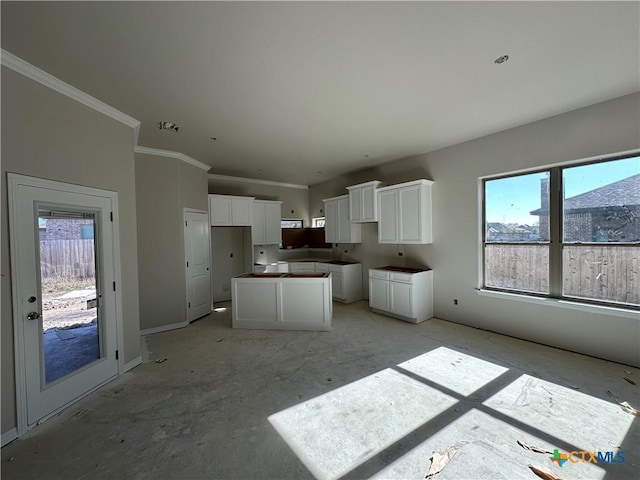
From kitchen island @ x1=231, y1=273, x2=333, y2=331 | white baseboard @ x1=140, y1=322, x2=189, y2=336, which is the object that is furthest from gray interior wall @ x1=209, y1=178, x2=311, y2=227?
white baseboard @ x1=140, y1=322, x2=189, y2=336

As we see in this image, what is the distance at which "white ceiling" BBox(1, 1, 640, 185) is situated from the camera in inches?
68.4

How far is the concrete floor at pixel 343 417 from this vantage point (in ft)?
5.79

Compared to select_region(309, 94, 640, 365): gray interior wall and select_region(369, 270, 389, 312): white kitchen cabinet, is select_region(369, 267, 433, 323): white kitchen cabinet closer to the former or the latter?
select_region(369, 270, 389, 312): white kitchen cabinet

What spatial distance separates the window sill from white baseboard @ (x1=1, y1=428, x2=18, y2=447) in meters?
5.41

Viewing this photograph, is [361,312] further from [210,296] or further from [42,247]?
[42,247]

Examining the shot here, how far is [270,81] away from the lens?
250 centimetres

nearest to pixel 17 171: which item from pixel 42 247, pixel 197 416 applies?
pixel 42 247

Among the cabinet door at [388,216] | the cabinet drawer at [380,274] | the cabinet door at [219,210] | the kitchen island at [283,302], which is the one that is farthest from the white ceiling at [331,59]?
the cabinet drawer at [380,274]

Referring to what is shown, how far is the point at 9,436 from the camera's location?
2.01 metres

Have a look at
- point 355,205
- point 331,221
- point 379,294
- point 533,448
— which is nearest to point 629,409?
point 533,448

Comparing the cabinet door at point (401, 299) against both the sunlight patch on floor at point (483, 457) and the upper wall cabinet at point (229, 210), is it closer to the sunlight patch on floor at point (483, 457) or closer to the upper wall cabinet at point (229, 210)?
the sunlight patch on floor at point (483, 457)

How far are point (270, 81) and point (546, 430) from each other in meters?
3.76

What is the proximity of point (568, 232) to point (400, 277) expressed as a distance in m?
2.33

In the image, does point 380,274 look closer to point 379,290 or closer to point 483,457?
point 379,290
